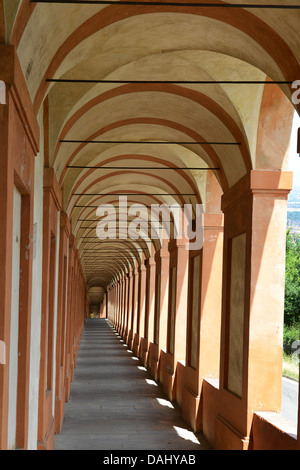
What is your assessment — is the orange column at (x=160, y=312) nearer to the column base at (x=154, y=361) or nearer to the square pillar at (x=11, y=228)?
the column base at (x=154, y=361)

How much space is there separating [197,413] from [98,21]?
8.59 metres

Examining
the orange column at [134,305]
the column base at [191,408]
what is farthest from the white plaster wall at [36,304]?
the orange column at [134,305]

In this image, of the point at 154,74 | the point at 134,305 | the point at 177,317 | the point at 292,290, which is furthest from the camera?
the point at 292,290

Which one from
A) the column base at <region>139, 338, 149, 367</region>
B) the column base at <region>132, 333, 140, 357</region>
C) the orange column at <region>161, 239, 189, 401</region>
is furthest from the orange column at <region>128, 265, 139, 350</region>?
the orange column at <region>161, 239, 189, 401</region>

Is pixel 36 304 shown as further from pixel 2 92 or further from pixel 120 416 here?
pixel 120 416

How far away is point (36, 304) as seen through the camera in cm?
715

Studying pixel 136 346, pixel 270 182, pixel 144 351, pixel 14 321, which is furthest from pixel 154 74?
pixel 136 346

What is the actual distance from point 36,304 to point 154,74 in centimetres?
423

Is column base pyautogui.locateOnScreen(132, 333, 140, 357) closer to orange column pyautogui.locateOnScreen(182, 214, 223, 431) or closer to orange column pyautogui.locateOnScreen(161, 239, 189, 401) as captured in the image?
orange column pyautogui.locateOnScreen(161, 239, 189, 401)

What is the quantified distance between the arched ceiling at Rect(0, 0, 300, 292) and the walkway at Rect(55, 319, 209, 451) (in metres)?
4.52

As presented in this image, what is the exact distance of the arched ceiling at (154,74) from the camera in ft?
19.7

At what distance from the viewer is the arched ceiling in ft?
19.7

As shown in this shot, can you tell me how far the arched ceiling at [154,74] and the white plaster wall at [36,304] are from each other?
3.26ft

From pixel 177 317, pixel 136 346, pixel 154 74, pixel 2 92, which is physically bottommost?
pixel 136 346
